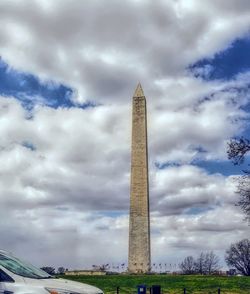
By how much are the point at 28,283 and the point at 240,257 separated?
243 feet

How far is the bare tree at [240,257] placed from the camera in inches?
3071

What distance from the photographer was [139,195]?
45656mm

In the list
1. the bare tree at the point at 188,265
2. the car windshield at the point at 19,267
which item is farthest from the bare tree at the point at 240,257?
the car windshield at the point at 19,267

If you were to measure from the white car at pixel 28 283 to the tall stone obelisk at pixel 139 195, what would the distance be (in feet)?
119

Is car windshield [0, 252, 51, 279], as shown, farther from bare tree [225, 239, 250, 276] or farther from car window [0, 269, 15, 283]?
bare tree [225, 239, 250, 276]

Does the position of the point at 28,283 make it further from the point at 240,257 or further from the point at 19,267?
the point at 240,257

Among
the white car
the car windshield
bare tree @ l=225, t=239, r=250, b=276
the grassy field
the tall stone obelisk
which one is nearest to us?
the white car

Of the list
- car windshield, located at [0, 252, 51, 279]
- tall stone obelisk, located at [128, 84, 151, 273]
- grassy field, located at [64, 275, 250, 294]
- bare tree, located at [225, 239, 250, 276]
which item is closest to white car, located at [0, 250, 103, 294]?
car windshield, located at [0, 252, 51, 279]

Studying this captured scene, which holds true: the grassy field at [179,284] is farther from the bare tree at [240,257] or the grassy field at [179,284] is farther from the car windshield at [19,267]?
the bare tree at [240,257]

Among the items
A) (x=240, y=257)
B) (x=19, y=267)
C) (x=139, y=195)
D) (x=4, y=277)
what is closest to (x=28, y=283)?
(x=4, y=277)

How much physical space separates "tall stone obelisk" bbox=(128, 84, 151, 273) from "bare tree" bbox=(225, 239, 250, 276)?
3531 centimetres

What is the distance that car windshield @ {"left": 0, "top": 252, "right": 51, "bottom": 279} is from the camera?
339 inches

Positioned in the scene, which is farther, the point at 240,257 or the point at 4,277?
the point at 240,257

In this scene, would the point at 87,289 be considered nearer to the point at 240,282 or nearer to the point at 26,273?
the point at 26,273
